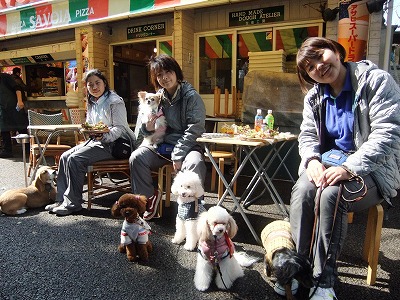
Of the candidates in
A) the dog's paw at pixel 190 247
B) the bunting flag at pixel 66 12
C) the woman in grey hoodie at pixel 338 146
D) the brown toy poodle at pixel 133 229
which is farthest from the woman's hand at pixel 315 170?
the bunting flag at pixel 66 12

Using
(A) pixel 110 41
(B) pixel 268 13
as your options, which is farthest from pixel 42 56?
(B) pixel 268 13

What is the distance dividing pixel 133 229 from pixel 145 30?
5650 millimetres

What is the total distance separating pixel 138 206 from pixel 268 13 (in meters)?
4.83

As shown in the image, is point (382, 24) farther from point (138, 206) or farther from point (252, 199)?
point (138, 206)

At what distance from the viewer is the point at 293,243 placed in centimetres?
188

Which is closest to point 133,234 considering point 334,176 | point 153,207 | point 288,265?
point 153,207

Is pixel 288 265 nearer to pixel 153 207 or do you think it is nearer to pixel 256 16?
pixel 153 207

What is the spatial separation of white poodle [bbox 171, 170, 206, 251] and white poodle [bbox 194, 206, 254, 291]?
45 cm

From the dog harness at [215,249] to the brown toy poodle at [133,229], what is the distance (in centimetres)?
58

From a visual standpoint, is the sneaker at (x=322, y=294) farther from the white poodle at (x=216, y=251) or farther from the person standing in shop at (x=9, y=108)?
the person standing in shop at (x=9, y=108)

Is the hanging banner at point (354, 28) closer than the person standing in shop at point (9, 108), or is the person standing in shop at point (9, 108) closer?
the hanging banner at point (354, 28)

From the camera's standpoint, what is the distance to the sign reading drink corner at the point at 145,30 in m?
6.70

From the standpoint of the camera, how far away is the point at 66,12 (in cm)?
599

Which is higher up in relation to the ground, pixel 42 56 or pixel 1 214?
pixel 42 56
